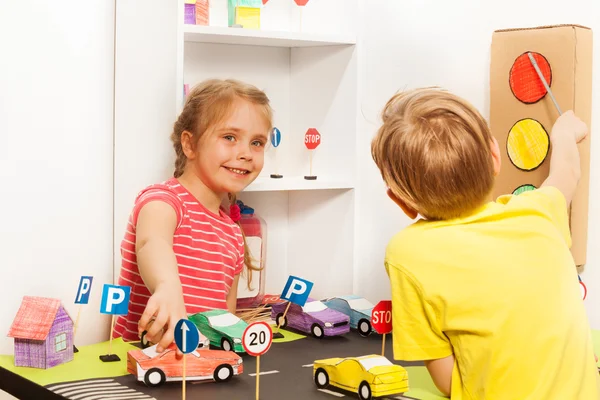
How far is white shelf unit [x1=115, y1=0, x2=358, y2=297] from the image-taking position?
1.55 meters

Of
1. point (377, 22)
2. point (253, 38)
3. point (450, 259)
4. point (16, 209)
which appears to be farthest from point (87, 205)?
point (450, 259)

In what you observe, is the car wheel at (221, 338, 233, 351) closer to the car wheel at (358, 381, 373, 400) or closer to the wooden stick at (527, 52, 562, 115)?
the car wheel at (358, 381, 373, 400)

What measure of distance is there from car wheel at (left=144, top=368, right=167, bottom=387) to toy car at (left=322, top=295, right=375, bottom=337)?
0.46 meters

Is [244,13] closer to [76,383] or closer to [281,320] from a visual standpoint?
[281,320]

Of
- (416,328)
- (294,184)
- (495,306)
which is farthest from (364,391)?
(294,184)

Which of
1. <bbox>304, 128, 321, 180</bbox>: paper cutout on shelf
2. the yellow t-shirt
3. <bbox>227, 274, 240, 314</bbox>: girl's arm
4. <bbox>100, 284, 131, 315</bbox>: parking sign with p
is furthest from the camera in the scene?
<bbox>304, 128, 321, 180</bbox>: paper cutout on shelf

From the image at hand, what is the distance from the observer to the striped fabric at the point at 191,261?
145 centimetres

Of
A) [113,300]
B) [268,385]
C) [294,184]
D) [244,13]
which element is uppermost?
[244,13]

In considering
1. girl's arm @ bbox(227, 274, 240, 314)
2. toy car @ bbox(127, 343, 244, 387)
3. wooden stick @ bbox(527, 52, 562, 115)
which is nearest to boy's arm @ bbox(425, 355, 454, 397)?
toy car @ bbox(127, 343, 244, 387)

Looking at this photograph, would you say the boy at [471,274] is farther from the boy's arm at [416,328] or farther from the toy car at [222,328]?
the toy car at [222,328]

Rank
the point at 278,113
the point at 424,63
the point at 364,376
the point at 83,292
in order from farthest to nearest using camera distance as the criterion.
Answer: the point at 278,113 < the point at 424,63 < the point at 83,292 < the point at 364,376

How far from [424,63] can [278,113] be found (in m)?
0.43

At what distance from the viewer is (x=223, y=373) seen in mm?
1118

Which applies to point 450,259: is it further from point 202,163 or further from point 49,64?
point 49,64
